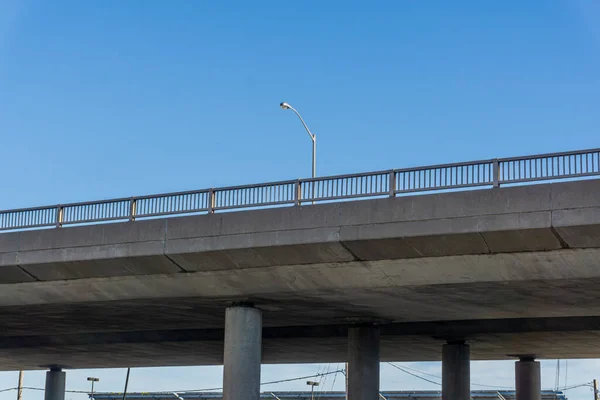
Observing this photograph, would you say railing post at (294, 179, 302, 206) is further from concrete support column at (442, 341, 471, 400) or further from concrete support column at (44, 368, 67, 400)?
concrete support column at (44, 368, 67, 400)

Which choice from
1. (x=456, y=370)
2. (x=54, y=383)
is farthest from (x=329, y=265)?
(x=54, y=383)

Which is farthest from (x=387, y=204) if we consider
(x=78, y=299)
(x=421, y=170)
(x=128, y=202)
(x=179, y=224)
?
(x=78, y=299)

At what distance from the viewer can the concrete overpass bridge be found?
27188 mm

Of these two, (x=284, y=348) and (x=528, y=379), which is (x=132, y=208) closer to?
(x=284, y=348)

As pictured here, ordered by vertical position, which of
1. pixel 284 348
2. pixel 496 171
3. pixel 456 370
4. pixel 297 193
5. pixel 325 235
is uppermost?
pixel 297 193

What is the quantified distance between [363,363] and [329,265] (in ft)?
33.3

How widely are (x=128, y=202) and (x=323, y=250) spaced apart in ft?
25.4

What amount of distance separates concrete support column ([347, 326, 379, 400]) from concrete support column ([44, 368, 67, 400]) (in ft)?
104

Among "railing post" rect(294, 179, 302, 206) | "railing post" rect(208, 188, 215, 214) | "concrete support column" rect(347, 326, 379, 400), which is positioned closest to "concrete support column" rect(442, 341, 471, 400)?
"concrete support column" rect(347, 326, 379, 400)

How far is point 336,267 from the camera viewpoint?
99.6ft

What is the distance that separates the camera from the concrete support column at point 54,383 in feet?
214

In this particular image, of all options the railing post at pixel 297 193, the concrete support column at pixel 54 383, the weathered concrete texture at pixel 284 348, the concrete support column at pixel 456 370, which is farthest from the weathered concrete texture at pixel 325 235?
the concrete support column at pixel 54 383

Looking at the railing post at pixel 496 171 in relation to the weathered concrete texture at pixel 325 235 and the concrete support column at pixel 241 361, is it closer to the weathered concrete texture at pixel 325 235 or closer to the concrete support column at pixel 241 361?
the weathered concrete texture at pixel 325 235

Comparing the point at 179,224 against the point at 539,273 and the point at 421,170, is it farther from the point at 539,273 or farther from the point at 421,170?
the point at 539,273
